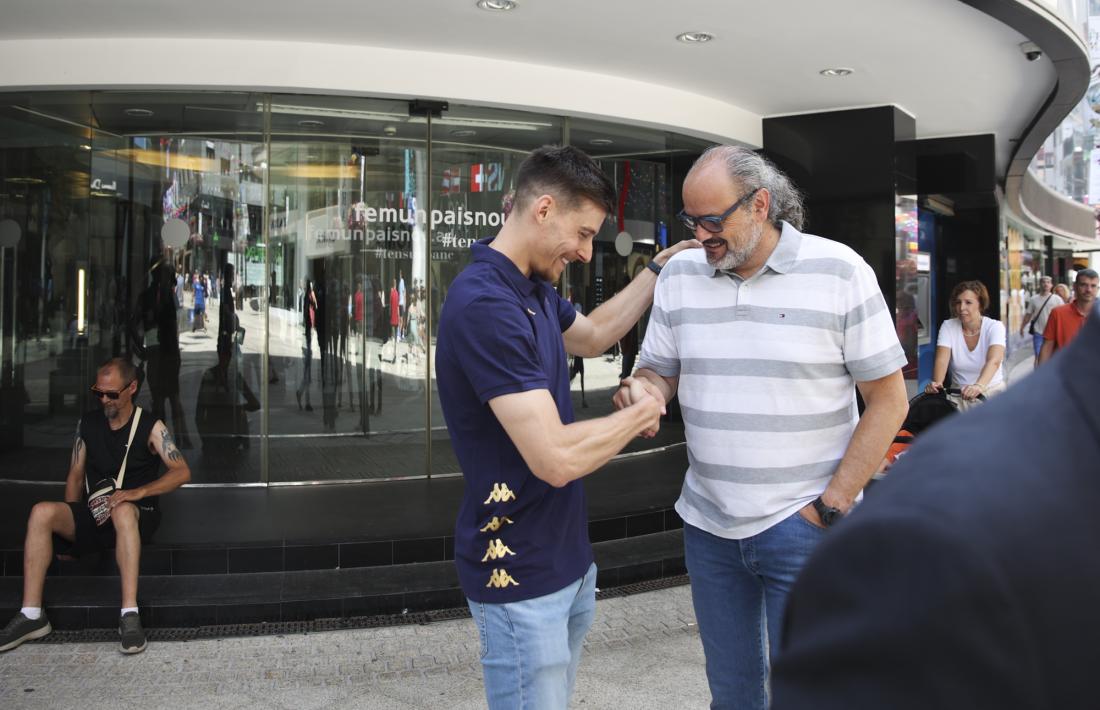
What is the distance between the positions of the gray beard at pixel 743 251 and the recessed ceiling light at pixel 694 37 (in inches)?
177

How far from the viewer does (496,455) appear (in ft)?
6.97

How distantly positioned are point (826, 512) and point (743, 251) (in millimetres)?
690

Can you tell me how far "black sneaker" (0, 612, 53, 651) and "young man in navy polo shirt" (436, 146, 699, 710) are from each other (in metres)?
3.51

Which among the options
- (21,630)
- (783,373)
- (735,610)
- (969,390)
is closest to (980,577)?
(783,373)

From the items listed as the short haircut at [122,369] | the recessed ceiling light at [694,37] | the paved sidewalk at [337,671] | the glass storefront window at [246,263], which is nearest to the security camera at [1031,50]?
the recessed ceiling light at [694,37]

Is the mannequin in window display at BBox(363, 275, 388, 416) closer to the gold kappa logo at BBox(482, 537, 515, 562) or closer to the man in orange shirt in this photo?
the man in orange shirt

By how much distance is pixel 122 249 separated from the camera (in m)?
7.73

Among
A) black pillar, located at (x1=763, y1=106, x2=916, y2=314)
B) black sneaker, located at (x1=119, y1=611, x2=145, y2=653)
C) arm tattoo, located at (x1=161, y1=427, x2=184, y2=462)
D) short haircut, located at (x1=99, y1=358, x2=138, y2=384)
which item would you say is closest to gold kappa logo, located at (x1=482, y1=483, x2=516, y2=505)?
Answer: black sneaker, located at (x1=119, y1=611, x2=145, y2=653)

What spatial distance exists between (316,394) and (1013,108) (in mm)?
7204

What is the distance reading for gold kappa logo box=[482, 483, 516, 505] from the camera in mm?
2107

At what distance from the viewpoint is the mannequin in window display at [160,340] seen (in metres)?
7.77

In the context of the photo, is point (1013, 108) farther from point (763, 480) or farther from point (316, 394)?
point (763, 480)

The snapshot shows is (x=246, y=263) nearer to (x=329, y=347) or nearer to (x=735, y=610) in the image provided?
(x=329, y=347)

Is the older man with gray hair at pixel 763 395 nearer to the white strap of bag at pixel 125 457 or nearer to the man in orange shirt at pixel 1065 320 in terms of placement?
the white strap of bag at pixel 125 457
